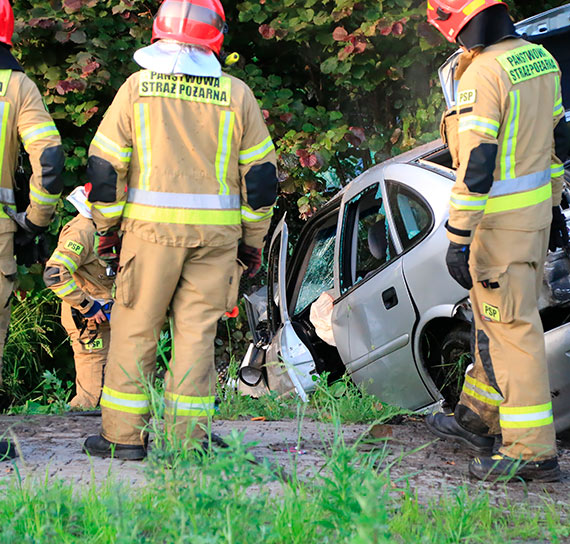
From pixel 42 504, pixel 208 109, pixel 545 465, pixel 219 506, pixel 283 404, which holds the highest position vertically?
pixel 208 109

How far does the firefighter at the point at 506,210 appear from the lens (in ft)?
11.0

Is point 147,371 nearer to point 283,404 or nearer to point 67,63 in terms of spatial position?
point 283,404

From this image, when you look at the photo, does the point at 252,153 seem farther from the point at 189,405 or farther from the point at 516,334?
the point at 516,334

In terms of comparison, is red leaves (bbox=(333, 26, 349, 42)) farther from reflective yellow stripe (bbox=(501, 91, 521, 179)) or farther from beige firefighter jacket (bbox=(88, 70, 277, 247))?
reflective yellow stripe (bbox=(501, 91, 521, 179))

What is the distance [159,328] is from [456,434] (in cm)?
150

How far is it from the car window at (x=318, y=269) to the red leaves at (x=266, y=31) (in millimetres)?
1717

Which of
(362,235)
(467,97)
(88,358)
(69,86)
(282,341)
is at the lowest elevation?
(88,358)

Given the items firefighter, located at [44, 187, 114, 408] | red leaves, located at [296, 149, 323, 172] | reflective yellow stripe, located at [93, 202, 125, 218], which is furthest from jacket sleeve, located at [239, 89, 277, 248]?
red leaves, located at [296, 149, 323, 172]

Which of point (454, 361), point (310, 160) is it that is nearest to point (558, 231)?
point (454, 361)

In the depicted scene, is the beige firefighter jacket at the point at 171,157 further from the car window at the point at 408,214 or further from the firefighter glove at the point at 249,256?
the car window at the point at 408,214

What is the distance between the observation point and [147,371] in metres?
3.59

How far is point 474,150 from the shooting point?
3303 millimetres

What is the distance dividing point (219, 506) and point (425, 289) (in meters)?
2.31

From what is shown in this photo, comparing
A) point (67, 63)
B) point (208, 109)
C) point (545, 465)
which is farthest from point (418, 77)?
point (545, 465)
